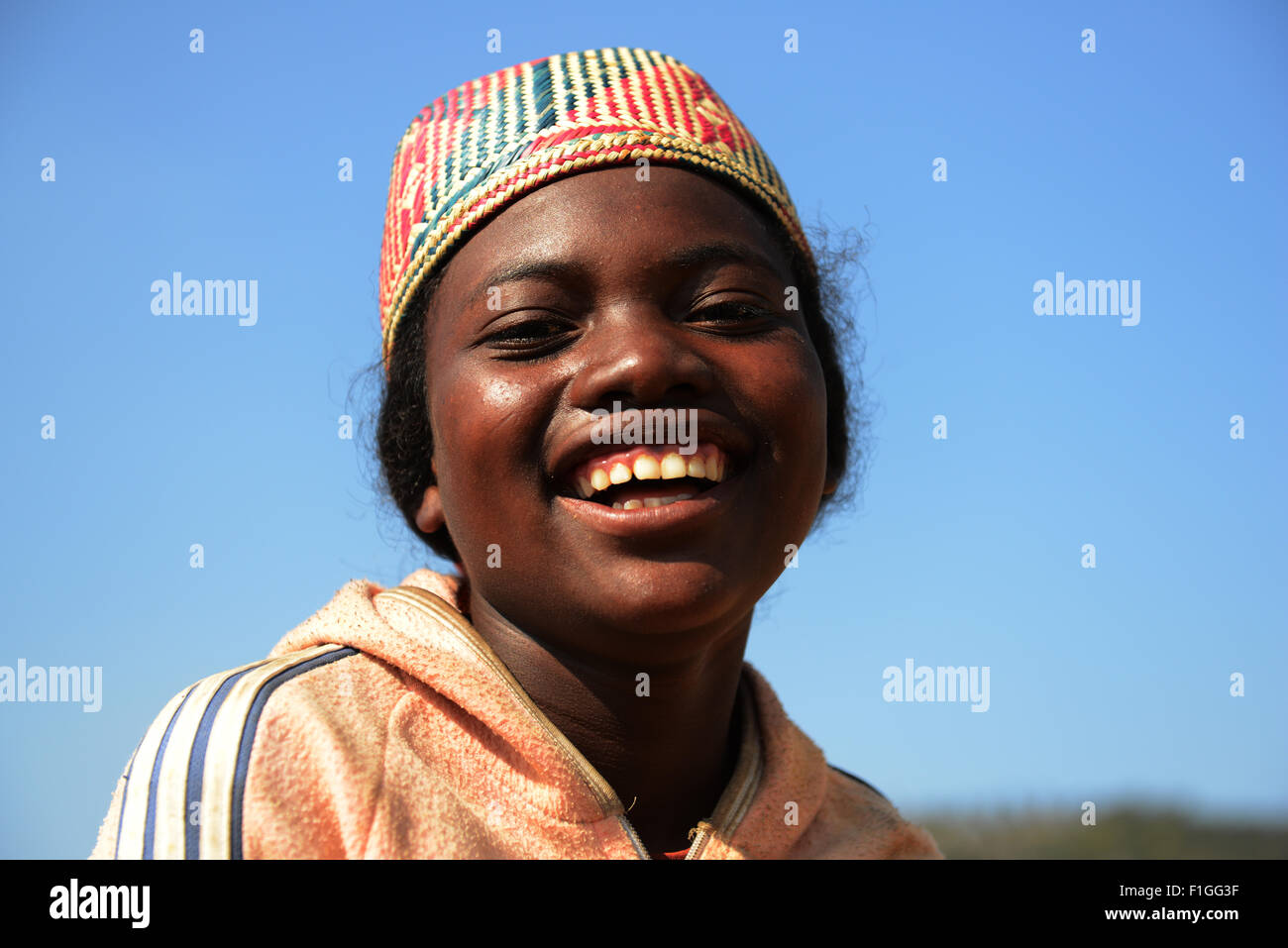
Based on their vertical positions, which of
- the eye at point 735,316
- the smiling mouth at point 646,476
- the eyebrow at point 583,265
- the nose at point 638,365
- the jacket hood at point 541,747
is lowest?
the jacket hood at point 541,747

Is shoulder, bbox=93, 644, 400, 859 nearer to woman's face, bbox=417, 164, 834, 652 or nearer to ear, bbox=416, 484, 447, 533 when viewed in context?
woman's face, bbox=417, 164, 834, 652

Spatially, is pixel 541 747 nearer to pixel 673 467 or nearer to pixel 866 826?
pixel 673 467

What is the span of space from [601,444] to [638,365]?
192mm

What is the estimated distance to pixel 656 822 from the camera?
Answer: 3059mm

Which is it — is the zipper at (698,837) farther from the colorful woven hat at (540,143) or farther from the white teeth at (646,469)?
the colorful woven hat at (540,143)

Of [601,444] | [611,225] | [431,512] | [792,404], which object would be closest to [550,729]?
[601,444]

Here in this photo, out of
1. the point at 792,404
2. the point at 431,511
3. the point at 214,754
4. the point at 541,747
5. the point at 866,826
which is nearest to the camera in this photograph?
Result: the point at 214,754

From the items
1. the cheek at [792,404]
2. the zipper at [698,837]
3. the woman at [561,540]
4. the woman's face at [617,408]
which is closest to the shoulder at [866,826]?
the woman at [561,540]

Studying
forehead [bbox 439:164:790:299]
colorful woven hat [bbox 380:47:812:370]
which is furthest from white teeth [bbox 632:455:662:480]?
colorful woven hat [bbox 380:47:812:370]

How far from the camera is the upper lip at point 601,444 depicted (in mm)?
2733

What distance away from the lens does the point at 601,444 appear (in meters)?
2.73
